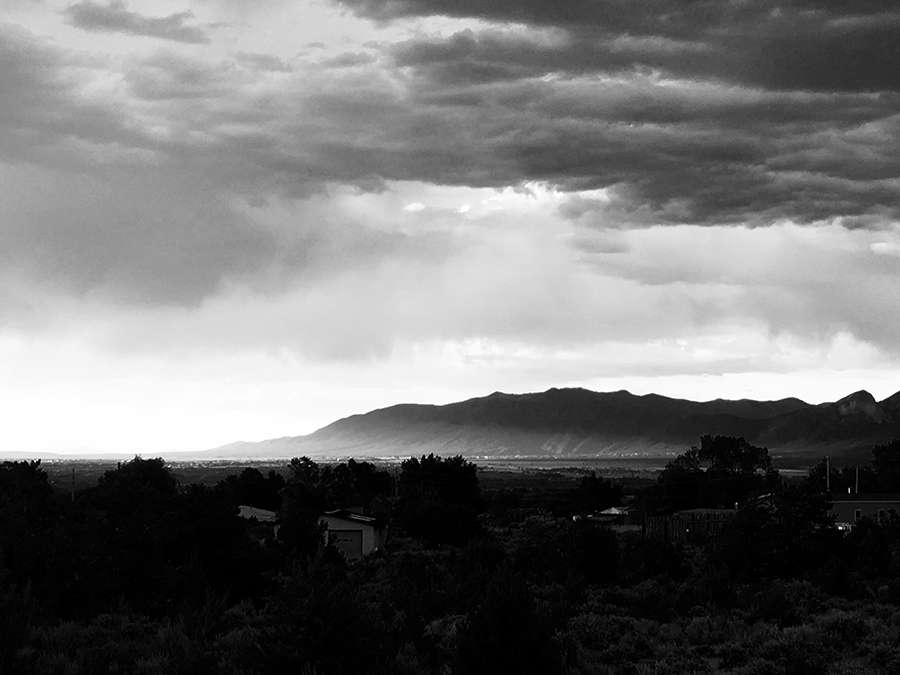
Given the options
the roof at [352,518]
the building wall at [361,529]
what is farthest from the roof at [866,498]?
the building wall at [361,529]

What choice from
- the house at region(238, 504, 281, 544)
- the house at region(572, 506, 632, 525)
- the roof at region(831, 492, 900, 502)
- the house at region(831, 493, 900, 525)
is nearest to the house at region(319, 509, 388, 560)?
the house at region(238, 504, 281, 544)

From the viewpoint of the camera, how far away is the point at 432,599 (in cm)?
3338

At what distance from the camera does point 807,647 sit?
82.3 ft

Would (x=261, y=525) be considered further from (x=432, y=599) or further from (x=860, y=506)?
(x=860, y=506)

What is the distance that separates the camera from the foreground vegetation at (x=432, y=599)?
1959cm

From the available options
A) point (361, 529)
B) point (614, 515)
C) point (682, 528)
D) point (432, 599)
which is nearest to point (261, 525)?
point (361, 529)

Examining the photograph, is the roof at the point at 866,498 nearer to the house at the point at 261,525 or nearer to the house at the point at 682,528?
the house at the point at 682,528

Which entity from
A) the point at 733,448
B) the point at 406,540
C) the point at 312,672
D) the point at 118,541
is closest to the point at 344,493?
the point at 406,540

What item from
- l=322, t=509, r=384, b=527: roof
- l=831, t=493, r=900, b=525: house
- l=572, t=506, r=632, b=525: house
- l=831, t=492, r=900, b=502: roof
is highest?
l=322, t=509, r=384, b=527: roof

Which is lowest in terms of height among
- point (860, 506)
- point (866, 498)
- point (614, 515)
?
point (614, 515)

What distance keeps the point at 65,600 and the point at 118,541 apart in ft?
9.86

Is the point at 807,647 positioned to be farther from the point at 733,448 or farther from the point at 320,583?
the point at 733,448

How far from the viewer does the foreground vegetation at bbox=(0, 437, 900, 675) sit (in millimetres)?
19594

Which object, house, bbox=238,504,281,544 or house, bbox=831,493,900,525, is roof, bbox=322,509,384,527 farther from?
house, bbox=831,493,900,525
